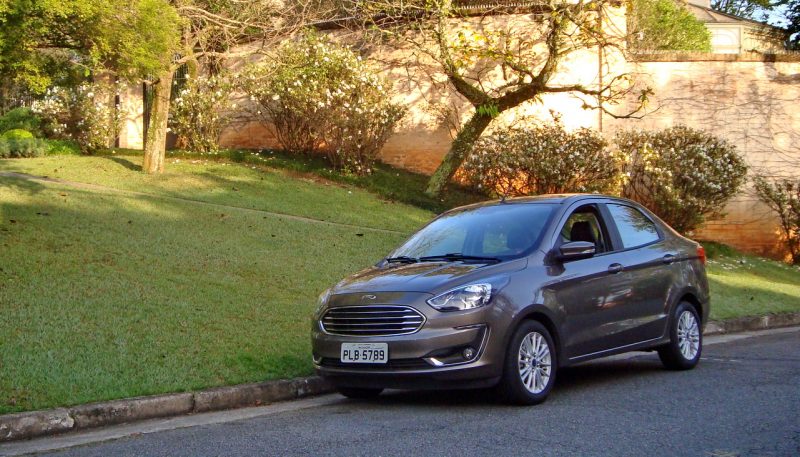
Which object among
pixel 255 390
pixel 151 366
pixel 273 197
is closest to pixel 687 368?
pixel 255 390

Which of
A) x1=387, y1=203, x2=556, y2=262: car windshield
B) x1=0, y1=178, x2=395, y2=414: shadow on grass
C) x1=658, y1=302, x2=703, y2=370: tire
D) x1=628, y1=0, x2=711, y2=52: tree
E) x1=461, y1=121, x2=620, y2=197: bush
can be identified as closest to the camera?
x1=0, y1=178, x2=395, y2=414: shadow on grass

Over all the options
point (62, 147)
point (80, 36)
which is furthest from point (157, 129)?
point (80, 36)

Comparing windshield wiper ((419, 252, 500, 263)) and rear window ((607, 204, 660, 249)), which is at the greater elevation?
rear window ((607, 204, 660, 249))

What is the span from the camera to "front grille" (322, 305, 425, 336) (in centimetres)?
695

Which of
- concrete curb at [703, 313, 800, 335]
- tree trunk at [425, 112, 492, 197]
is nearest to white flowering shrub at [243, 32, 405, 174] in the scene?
tree trunk at [425, 112, 492, 197]

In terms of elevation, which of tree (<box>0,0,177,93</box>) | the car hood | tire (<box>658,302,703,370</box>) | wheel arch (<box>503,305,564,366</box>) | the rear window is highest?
tree (<box>0,0,177,93</box>)

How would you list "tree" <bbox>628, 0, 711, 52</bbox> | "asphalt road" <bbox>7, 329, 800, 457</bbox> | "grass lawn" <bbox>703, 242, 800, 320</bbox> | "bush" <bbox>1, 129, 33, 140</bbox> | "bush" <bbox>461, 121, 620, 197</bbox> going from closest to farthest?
1. "asphalt road" <bbox>7, 329, 800, 457</bbox>
2. "grass lawn" <bbox>703, 242, 800, 320</bbox>
3. "bush" <bbox>461, 121, 620, 197</bbox>
4. "bush" <bbox>1, 129, 33, 140</bbox>
5. "tree" <bbox>628, 0, 711, 52</bbox>

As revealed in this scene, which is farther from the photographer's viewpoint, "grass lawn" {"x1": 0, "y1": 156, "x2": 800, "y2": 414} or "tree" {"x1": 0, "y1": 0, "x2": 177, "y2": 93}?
"tree" {"x1": 0, "y1": 0, "x2": 177, "y2": 93}

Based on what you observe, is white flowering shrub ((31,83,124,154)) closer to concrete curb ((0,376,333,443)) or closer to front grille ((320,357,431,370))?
concrete curb ((0,376,333,443))

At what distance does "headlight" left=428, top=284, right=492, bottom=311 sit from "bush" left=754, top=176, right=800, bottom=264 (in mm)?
16124

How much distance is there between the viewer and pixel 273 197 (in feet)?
59.1

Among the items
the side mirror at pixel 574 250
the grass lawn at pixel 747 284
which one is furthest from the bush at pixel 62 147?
the side mirror at pixel 574 250

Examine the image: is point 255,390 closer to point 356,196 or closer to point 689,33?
point 356,196

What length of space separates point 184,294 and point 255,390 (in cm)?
265
